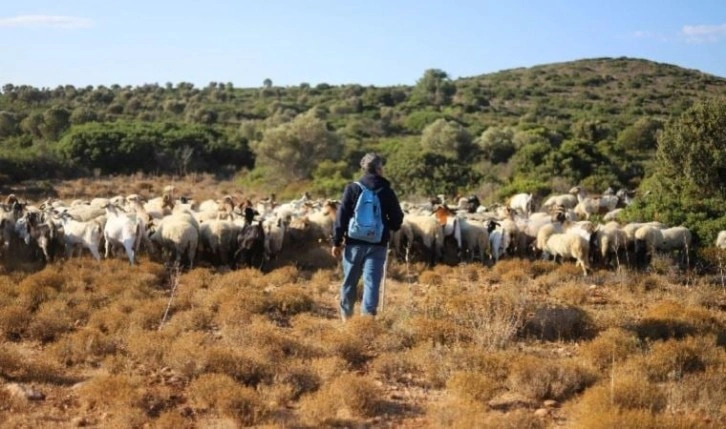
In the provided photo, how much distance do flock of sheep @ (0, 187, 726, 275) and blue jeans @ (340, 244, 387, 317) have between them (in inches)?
198

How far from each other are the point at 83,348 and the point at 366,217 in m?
3.66

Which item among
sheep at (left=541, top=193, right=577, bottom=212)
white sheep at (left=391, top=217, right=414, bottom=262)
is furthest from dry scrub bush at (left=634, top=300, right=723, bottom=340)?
sheep at (left=541, top=193, right=577, bottom=212)

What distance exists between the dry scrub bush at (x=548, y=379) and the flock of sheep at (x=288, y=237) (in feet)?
20.7

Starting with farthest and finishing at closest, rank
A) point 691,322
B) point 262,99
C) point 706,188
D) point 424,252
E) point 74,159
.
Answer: point 262,99 < point 74,159 < point 706,188 < point 424,252 < point 691,322

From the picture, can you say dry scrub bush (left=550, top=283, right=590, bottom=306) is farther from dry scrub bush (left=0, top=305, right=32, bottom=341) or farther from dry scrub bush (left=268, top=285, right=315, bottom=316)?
dry scrub bush (left=0, top=305, right=32, bottom=341)

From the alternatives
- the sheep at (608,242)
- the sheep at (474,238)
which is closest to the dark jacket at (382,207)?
the sheep at (474,238)

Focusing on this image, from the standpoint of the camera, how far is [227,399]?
6344mm

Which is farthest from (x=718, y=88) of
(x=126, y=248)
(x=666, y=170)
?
(x=126, y=248)

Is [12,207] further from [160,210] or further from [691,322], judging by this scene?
[691,322]

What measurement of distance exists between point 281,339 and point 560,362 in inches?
126

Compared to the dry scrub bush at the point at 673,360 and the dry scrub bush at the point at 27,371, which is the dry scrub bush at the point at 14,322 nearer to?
the dry scrub bush at the point at 27,371

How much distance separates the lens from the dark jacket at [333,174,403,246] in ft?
27.6

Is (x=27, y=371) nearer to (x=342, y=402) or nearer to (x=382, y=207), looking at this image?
(x=342, y=402)

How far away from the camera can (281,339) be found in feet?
26.9
